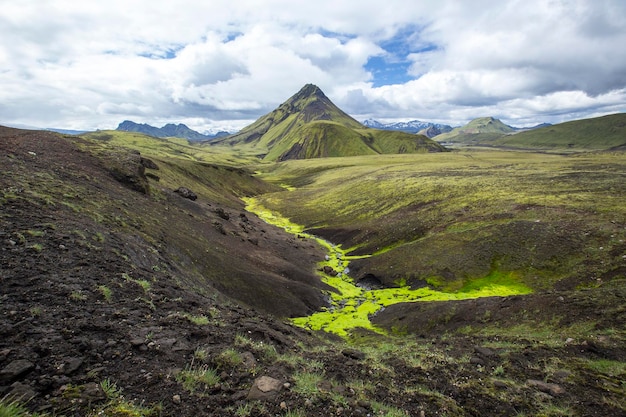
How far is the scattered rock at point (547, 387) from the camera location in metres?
12.3

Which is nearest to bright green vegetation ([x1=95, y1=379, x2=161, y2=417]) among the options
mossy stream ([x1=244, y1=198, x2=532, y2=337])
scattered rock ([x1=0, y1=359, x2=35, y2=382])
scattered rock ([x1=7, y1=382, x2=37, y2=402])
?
scattered rock ([x1=7, y1=382, x2=37, y2=402])

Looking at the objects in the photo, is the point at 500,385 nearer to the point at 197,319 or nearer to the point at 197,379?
the point at 197,379

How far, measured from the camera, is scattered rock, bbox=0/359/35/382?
779 cm

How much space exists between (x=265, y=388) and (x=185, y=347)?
3.60 m

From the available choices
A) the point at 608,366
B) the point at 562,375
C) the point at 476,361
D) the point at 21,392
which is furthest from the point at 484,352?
the point at 21,392

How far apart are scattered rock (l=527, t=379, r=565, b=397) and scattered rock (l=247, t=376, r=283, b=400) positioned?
422 inches

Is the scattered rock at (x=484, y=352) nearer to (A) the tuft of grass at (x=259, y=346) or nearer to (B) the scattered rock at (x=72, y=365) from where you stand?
(A) the tuft of grass at (x=259, y=346)

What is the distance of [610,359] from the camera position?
15.0 m

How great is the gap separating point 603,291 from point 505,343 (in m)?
13.3

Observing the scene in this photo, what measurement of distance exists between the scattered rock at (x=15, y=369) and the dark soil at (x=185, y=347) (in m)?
0.04

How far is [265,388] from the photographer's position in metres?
10.1

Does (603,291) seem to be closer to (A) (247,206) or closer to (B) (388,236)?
(B) (388,236)

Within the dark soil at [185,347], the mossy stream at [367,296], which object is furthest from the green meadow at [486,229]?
the dark soil at [185,347]

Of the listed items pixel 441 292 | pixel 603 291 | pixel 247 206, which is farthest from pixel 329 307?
pixel 247 206
